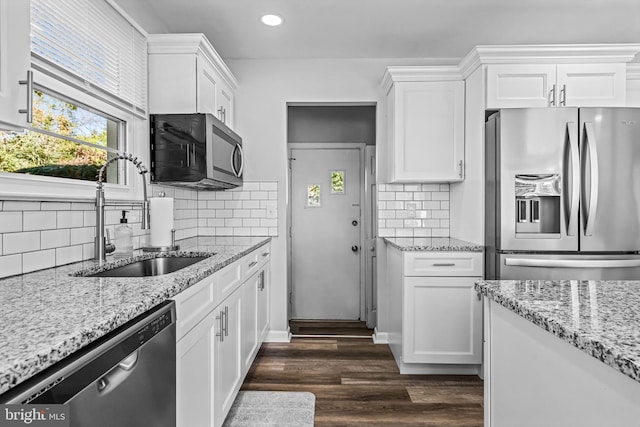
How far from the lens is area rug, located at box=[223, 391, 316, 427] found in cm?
215

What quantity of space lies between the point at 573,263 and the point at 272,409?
2053 mm

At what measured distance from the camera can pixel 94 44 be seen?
1905 millimetres

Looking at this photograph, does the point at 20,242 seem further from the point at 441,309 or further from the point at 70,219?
the point at 441,309

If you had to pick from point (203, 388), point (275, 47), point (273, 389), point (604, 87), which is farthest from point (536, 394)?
point (275, 47)

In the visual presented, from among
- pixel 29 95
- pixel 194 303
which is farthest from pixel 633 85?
pixel 29 95

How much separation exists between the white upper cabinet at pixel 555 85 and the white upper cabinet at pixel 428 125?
350 millimetres

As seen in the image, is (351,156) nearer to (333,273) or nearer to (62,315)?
(333,273)

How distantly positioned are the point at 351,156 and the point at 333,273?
50.8 inches

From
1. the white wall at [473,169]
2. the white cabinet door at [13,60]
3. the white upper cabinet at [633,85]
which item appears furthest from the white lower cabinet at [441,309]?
→ the white cabinet door at [13,60]

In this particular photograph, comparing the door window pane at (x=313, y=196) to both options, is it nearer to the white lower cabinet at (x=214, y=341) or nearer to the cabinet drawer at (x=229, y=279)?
the white lower cabinet at (x=214, y=341)

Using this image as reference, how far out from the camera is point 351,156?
4.31 m

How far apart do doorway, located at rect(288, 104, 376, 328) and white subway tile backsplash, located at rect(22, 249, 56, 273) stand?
9.13ft

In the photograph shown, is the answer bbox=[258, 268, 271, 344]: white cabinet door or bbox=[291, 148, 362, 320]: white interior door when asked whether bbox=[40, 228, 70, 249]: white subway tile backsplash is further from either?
bbox=[291, 148, 362, 320]: white interior door

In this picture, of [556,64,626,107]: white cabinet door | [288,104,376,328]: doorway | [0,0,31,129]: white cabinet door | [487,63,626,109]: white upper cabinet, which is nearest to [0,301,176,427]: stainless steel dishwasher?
[0,0,31,129]: white cabinet door
